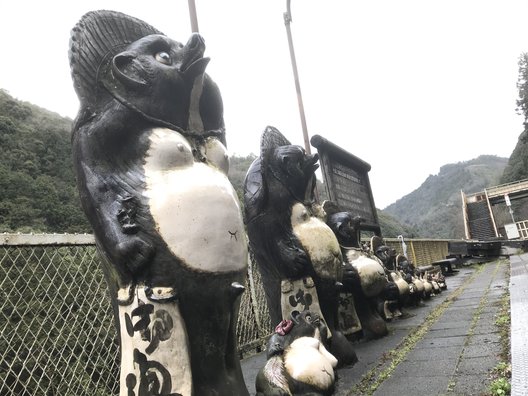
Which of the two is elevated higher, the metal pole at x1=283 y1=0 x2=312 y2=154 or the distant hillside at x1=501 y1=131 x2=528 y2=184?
the distant hillside at x1=501 y1=131 x2=528 y2=184

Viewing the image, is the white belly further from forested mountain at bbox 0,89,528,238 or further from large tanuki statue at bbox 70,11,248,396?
forested mountain at bbox 0,89,528,238

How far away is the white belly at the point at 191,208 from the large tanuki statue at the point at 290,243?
118cm

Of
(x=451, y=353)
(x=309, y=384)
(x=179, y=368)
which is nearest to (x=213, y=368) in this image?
(x=179, y=368)

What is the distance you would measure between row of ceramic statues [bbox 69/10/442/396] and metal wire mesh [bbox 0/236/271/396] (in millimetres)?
1222

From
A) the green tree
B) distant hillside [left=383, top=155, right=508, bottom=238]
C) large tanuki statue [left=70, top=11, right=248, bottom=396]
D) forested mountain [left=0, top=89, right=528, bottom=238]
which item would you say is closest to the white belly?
large tanuki statue [left=70, top=11, right=248, bottom=396]

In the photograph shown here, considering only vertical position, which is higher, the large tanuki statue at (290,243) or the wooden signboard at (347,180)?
the wooden signboard at (347,180)

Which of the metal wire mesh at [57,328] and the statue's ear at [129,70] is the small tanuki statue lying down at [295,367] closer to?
the statue's ear at [129,70]

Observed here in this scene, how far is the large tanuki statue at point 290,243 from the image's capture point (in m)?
2.90

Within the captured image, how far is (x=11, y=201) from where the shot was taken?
13695mm

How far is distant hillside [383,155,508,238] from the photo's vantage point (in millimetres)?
65825

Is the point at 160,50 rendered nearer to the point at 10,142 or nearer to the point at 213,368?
the point at 213,368

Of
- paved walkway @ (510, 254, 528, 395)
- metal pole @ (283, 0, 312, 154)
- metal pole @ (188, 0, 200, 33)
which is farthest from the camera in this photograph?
metal pole @ (283, 0, 312, 154)

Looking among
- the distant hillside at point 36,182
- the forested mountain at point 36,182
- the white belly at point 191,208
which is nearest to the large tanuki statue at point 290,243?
the white belly at point 191,208

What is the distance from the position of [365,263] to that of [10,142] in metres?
20.8
